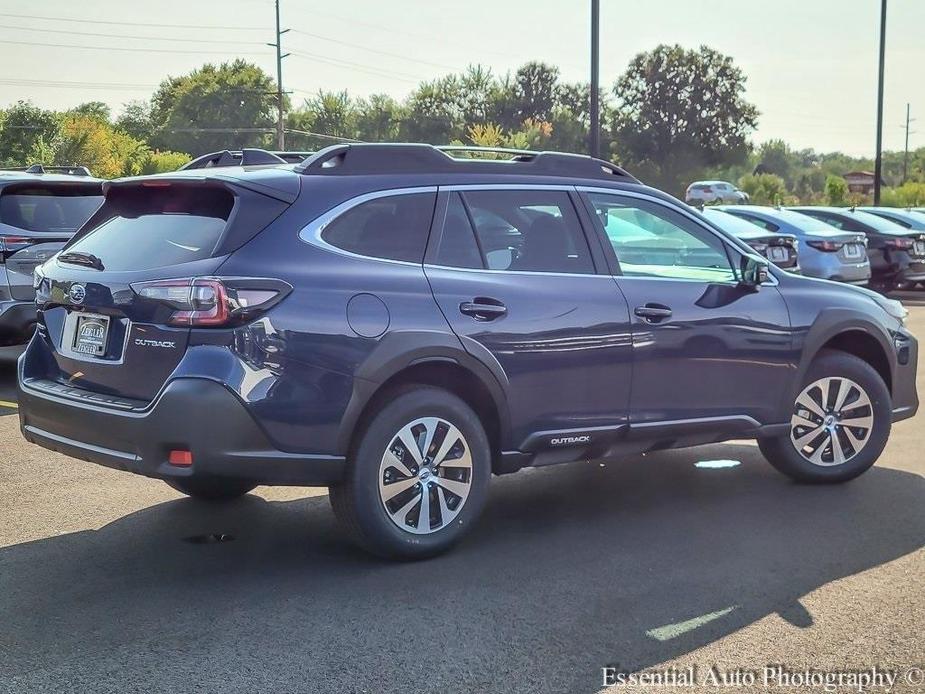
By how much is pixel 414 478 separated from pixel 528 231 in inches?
52.6

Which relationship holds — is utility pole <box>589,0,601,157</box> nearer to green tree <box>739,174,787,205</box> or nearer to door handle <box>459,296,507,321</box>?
door handle <box>459,296,507,321</box>

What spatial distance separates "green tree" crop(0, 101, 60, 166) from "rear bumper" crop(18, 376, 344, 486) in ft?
196

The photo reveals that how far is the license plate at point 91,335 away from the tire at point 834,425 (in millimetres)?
3544

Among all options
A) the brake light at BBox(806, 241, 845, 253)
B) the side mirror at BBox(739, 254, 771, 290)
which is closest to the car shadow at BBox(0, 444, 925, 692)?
the side mirror at BBox(739, 254, 771, 290)

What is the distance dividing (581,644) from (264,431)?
1.49 m

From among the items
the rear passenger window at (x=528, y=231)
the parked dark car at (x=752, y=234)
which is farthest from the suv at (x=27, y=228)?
the parked dark car at (x=752, y=234)

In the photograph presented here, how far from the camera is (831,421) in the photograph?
6.88m

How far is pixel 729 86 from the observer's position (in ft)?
293

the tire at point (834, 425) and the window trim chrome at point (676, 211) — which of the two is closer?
the window trim chrome at point (676, 211)

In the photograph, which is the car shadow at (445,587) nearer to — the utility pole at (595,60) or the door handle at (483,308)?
the door handle at (483,308)

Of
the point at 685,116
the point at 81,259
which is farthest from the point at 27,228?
the point at 685,116

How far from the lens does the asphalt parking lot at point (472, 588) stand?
4.12 metres

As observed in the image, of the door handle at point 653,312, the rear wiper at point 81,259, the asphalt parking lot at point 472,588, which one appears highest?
the rear wiper at point 81,259

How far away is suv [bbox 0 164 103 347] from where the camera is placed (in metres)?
9.98
